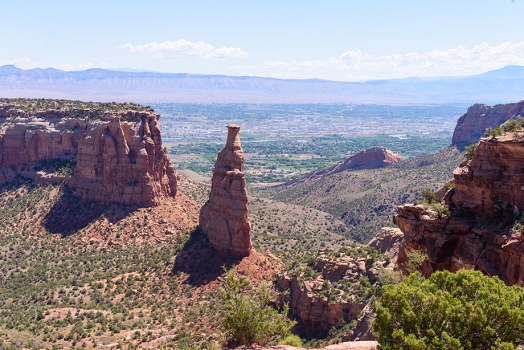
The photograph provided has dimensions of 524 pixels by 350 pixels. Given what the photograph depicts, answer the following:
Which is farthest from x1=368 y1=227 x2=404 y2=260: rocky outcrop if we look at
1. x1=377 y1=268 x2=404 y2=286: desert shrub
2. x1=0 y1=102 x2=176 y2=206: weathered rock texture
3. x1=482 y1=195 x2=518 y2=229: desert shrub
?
x1=0 y1=102 x2=176 y2=206: weathered rock texture

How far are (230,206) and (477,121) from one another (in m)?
107

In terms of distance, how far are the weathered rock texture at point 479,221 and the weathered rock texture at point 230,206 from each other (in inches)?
863

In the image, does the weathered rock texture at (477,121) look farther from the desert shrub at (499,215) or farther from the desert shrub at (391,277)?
the desert shrub at (499,215)

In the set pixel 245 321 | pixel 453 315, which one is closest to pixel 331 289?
pixel 245 321

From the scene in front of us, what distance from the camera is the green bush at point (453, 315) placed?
63.7ft

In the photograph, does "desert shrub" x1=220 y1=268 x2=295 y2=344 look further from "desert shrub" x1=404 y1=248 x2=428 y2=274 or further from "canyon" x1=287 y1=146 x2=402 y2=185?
"canyon" x1=287 y1=146 x2=402 y2=185

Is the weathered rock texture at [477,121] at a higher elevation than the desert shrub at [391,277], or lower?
higher

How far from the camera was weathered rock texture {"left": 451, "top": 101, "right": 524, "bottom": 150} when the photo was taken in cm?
13662

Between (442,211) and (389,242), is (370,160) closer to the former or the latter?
(389,242)

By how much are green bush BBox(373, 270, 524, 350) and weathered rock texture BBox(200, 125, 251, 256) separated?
31.9 metres

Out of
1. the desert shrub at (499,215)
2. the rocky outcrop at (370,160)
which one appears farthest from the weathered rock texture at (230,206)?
the rocky outcrop at (370,160)

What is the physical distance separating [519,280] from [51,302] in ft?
133

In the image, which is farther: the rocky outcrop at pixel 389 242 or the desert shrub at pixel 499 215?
the rocky outcrop at pixel 389 242

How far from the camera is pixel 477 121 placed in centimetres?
14275
